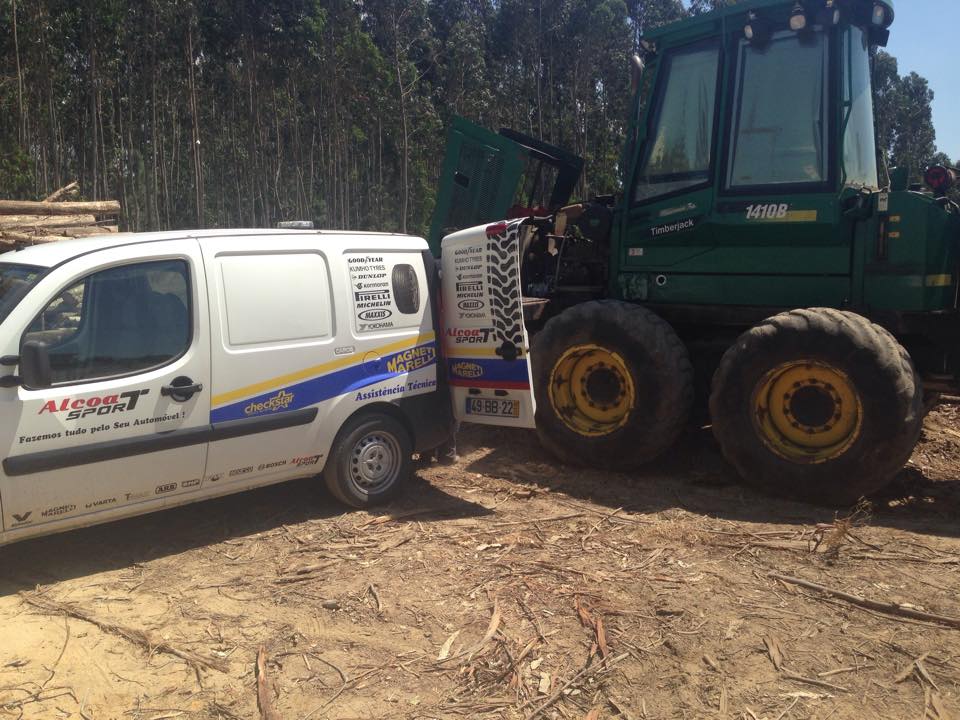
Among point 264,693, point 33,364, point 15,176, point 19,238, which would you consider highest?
point 15,176

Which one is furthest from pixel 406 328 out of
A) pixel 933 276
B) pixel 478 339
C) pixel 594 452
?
pixel 933 276

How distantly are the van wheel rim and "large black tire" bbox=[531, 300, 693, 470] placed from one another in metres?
1.57

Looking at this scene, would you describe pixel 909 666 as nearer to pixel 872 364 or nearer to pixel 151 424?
pixel 872 364

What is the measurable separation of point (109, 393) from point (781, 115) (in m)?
5.19

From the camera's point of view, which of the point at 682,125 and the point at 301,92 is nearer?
the point at 682,125

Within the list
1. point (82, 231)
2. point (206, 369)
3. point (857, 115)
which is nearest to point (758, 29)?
point (857, 115)

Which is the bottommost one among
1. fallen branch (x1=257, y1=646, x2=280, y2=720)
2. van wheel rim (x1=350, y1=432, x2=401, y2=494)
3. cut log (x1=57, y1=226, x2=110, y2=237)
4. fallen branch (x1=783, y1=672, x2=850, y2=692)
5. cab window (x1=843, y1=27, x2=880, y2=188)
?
fallen branch (x1=257, y1=646, x2=280, y2=720)

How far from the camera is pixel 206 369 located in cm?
517

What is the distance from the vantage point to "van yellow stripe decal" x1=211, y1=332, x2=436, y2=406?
209 inches

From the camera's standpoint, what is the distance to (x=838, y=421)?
5914 mm

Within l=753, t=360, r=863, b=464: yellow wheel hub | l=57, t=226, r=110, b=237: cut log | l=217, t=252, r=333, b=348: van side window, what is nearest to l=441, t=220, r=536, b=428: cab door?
l=217, t=252, r=333, b=348: van side window

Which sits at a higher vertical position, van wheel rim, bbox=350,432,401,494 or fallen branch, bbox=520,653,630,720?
van wheel rim, bbox=350,432,401,494

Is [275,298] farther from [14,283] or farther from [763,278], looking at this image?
[763,278]

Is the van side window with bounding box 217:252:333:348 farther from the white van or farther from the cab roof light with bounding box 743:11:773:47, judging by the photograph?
the cab roof light with bounding box 743:11:773:47
